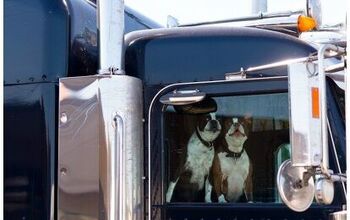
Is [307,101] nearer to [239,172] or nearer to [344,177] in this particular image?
[344,177]

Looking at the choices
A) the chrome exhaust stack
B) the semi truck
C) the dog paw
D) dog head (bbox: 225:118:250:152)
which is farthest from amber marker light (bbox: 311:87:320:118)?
the chrome exhaust stack

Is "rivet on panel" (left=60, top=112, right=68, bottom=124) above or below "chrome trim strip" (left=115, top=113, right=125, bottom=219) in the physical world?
above

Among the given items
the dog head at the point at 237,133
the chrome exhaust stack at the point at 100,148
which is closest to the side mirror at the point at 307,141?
the dog head at the point at 237,133

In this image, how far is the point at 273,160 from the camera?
9.12 feet

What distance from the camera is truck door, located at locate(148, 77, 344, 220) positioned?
277 cm

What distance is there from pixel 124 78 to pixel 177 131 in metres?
0.32

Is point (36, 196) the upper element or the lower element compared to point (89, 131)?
lower

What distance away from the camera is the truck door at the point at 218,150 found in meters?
2.77

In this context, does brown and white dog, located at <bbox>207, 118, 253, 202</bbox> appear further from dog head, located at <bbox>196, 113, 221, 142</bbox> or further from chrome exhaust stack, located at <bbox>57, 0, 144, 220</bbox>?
chrome exhaust stack, located at <bbox>57, 0, 144, 220</bbox>

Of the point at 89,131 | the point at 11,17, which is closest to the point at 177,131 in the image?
the point at 89,131

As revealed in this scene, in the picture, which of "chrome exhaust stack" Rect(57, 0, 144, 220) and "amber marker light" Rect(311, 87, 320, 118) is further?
"chrome exhaust stack" Rect(57, 0, 144, 220)

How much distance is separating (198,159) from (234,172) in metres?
0.16

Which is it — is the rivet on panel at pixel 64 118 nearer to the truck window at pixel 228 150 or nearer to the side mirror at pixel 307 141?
the truck window at pixel 228 150

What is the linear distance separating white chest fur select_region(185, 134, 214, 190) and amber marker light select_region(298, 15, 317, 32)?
853 mm
